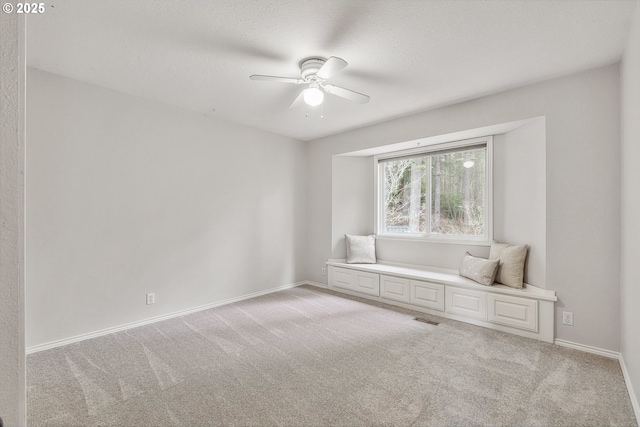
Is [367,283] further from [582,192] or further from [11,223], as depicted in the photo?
[11,223]

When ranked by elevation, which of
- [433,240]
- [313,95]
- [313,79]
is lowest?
[433,240]

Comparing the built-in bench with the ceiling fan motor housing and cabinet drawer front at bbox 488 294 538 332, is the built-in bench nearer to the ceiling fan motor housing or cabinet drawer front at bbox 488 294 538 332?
cabinet drawer front at bbox 488 294 538 332

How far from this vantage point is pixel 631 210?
2143 mm

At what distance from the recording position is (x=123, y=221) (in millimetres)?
3211

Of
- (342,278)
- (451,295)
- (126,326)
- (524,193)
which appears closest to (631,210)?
(524,193)

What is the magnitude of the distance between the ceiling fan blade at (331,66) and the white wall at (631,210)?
189 cm

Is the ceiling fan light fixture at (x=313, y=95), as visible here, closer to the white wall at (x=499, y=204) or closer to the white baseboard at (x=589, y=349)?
the white wall at (x=499, y=204)

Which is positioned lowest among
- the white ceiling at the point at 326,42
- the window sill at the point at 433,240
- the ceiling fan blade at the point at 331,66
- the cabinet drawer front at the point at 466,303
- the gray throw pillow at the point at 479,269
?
the cabinet drawer front at the point at 466,303

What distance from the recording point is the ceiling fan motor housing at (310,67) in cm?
251

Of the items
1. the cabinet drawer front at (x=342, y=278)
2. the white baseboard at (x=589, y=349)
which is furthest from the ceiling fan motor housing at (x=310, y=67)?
the white baseboard at (x=589, y=349)

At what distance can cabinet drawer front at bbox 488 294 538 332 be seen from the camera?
9.65 ft

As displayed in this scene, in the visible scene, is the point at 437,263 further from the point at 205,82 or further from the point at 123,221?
the point at 123,221

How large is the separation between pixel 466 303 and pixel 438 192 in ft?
5.48

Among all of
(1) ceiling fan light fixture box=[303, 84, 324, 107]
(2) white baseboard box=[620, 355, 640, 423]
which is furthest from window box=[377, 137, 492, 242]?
(1) ceiling fan light fixture box=[303, 84, 324, 107]
